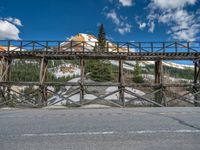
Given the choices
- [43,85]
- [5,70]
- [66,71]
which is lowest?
[43,85]

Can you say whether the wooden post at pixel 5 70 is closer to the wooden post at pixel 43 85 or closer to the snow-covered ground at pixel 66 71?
the wooden post at pixel 43 85

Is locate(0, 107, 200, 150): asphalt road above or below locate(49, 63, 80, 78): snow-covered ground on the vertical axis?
below

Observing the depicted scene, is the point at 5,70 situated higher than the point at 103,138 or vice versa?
the point at 5,70

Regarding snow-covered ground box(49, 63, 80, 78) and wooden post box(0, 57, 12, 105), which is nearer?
wooden post box(0, 57, 12, 105)

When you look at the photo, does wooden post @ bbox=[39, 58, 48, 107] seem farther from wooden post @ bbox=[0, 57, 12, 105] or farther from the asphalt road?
the asphalt road

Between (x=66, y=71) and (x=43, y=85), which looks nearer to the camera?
(x=43, y=85)

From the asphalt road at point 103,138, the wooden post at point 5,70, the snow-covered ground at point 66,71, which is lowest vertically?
the asphalt road at point 103,138

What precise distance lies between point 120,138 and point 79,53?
42.9 ft

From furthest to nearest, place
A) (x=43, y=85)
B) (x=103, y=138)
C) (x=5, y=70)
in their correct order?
(x=5, y=70) → (x=43, y=85) → (x=103, y=138)

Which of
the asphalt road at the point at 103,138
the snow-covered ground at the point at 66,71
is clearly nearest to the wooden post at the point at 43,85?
the asphalt road at the point at 103,138

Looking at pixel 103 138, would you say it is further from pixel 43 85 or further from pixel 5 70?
pixel 5 70

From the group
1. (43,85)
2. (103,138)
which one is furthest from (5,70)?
(103,138)

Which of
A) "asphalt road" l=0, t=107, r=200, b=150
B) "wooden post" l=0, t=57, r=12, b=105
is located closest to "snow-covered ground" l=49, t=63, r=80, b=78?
"wooden post" l=0, t=57, r=12, b=105

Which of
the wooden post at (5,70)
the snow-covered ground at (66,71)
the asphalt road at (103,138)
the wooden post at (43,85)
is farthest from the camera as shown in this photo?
the snow-covered ground at (66,71)
